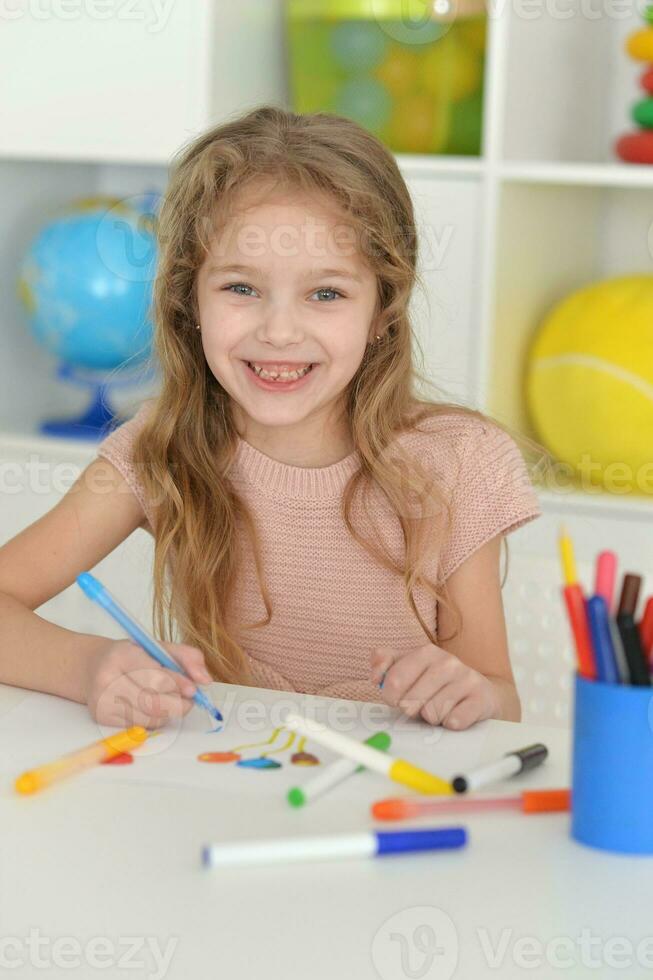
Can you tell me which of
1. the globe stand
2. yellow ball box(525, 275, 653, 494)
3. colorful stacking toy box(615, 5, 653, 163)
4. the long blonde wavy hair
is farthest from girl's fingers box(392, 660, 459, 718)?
the globe stand

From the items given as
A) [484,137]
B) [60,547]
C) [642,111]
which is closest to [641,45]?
[642,111]

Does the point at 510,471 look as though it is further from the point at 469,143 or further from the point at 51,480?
the point at 51,480

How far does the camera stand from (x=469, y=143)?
6.56 feet

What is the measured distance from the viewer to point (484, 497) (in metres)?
1.30

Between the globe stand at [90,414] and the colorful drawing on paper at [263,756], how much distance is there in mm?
1418

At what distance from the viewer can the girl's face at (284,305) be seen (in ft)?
3.90

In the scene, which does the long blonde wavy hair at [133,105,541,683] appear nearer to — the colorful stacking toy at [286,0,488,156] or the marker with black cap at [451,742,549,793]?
the marker with black cap at [451,742,549,793]

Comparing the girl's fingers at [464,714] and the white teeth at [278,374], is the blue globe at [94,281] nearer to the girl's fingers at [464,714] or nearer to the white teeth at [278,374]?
the white teeth at [278,374]

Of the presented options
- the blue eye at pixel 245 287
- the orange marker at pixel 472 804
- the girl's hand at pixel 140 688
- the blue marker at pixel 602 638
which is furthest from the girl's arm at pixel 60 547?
the blue marker at pixel 602 638

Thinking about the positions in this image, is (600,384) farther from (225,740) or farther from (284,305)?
(225,740)

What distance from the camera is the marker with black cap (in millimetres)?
784

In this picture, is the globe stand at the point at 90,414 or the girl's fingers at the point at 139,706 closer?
the girl's fingers at the point at 139,706

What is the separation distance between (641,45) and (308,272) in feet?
3.02

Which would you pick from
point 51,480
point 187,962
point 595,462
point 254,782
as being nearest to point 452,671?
point 254,782
